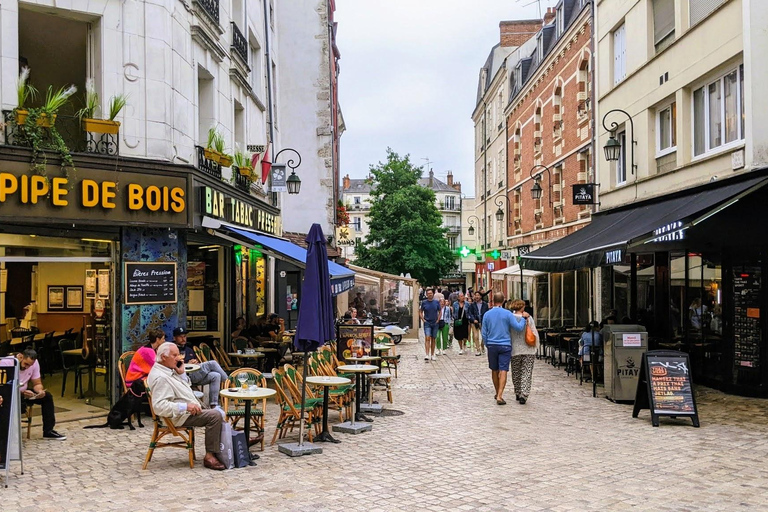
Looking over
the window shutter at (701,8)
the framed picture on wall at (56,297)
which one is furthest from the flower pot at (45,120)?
the window shutter at (701,8)

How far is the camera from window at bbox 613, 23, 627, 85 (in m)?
17.5

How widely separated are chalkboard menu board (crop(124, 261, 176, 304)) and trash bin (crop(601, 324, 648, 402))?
22.0 feet

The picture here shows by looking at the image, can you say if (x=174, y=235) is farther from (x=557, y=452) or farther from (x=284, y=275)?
(x=284, y=275)

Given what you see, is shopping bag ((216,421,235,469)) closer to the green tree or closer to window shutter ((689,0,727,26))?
window shutter ((689,0,727,26))

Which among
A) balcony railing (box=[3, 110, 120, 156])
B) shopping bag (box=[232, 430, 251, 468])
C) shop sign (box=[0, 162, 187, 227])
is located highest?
balcony railing (box=[3, 110, 120, 156])

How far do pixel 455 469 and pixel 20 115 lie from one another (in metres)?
6.73

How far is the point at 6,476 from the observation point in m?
6.68

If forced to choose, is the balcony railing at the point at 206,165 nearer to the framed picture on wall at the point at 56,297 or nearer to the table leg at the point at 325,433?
the framed picture on wall at the point at 56,297

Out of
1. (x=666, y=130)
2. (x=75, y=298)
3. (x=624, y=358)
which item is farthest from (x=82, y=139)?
(x=666, y=130)

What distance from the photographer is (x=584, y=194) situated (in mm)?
18562

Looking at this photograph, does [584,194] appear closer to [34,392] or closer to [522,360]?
→ [522,360]

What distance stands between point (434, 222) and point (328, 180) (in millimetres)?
15151

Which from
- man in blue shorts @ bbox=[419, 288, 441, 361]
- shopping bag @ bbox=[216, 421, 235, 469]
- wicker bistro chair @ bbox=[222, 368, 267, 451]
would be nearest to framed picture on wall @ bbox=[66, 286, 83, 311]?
wicker bistro chair @ bbox=[222, 368, 267, 451]

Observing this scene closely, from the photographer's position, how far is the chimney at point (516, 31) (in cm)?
4003
